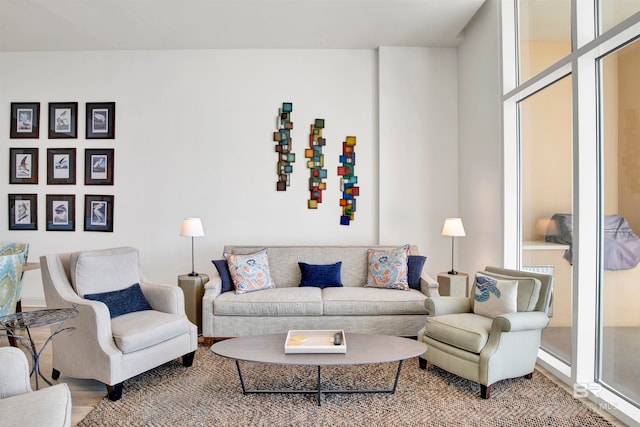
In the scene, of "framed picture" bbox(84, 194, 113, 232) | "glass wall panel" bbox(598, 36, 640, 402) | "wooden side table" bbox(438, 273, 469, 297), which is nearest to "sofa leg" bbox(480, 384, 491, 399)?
"glass wall panel" bbox(598, 36, 640, 402)

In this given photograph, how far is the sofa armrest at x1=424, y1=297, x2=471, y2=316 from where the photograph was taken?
3.44 metres

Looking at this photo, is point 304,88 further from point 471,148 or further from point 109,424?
point 109,424

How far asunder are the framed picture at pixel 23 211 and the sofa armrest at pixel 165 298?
112 inches

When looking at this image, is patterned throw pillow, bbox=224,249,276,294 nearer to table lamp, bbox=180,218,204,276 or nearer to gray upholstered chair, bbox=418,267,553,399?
table lamp, bbox=180,218,204,276

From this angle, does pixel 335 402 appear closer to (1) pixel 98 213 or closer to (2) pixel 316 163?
(2) pixel 316 163

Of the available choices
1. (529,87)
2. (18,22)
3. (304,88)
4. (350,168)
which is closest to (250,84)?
(304,88)

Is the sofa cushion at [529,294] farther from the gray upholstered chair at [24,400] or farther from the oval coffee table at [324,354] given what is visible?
the gray upholstered chair at [24,400]

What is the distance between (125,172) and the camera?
530cm

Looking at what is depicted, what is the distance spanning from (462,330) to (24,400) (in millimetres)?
2539

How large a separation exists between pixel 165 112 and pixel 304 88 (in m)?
1.73

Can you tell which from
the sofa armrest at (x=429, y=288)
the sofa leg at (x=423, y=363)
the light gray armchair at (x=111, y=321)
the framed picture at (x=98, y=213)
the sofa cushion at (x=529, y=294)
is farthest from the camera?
the framed picture at (x=98, y=213)

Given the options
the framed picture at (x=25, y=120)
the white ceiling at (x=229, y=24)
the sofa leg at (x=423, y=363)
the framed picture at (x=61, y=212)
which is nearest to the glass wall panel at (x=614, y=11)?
the white ceiling at (x=229, y=24)

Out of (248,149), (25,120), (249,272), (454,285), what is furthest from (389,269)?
(25,120)

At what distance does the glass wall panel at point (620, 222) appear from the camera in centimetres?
263
